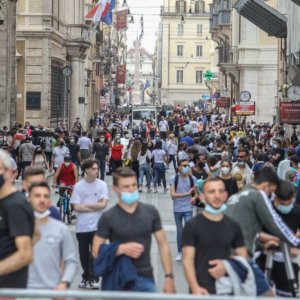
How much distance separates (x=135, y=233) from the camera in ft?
27.5

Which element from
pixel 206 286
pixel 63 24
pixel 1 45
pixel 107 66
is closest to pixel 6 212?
pixel 206 286

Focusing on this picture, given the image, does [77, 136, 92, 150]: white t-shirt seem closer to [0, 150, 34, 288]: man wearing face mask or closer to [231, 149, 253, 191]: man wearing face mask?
[231, 149, 253, 191]: man wearing face mask

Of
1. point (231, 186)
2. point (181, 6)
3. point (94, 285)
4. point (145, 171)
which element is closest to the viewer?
point (94, 285)

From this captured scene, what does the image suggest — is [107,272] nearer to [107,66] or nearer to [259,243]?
[259,243]

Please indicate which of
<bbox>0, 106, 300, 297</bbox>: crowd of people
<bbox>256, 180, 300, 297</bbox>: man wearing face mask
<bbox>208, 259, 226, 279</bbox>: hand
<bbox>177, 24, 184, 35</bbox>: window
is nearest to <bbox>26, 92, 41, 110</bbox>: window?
<bbox>0, 106, 300, 297</bbox>: crowd of people

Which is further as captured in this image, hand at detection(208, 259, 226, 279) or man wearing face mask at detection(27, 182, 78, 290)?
hand at detection(208, 259, 226, 279)

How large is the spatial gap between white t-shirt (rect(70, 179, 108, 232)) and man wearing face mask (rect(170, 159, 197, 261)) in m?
3.03

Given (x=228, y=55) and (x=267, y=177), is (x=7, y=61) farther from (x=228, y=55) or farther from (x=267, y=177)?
(x=228, y=55)

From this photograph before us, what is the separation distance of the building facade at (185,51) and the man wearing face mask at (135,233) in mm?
136512

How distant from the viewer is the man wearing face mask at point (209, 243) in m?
8.33

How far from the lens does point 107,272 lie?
8.45 m

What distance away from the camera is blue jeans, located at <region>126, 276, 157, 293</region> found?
8.35 metres

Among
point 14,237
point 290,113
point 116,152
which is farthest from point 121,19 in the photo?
point 14,237

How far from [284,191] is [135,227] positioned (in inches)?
80.3
